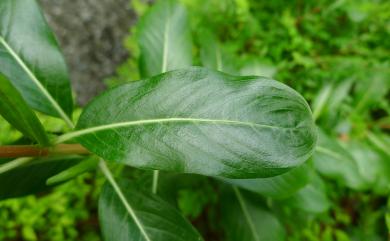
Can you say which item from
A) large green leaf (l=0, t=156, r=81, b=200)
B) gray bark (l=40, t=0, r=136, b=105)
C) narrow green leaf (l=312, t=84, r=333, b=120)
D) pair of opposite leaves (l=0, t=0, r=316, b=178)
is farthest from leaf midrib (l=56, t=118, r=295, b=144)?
gray bark (l=40, t=0, r=136, b=105)

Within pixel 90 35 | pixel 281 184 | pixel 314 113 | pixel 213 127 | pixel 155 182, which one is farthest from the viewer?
pixel 90 35

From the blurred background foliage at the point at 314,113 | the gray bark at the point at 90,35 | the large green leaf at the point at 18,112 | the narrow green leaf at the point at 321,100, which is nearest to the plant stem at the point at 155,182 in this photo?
the blurred background foliage at the point at 314,113

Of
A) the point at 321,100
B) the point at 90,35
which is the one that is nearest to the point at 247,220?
the point at 321,100

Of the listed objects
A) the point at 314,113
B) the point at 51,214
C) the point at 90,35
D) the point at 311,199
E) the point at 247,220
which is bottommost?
the point at 51,214

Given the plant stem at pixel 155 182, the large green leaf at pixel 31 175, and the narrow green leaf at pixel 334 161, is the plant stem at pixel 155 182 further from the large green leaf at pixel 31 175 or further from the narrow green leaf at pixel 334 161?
the narrow green leaf at pixel 334 161

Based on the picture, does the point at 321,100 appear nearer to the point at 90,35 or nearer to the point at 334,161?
the point at 334,161

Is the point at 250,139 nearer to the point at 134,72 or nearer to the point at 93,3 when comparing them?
the point at 134,72

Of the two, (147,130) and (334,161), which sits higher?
(147,130)

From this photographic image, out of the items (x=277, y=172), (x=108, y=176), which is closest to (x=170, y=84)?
(x=277, y=172)

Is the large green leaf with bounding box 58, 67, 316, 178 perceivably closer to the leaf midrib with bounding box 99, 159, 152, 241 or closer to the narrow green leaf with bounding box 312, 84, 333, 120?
the leaf midrib with bounding box 99, 159, 152, 241
